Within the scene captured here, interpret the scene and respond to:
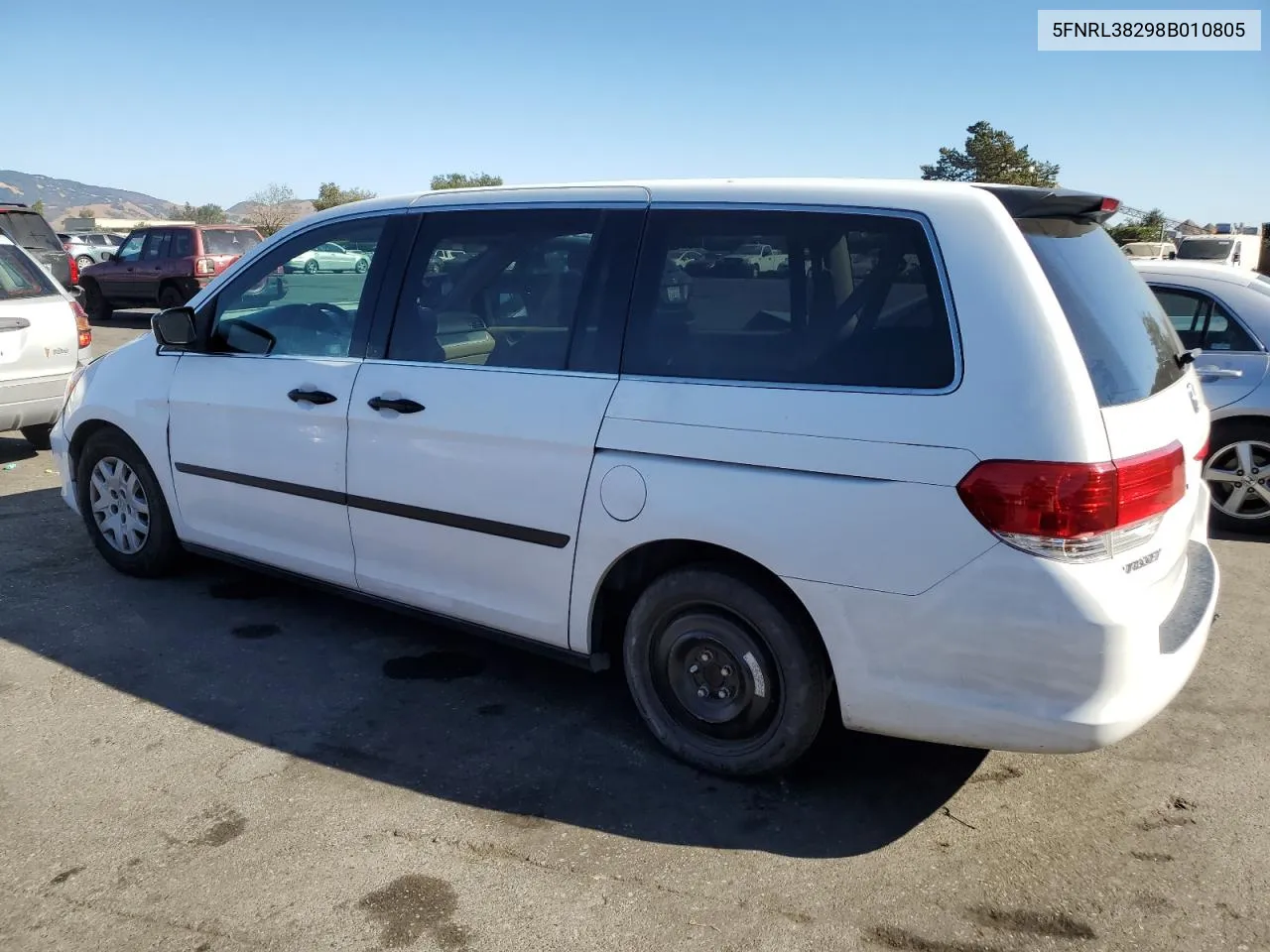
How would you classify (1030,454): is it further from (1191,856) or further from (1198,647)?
(1191,856)

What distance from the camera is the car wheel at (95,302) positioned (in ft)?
67.6

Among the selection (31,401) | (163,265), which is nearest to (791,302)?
(31,401)

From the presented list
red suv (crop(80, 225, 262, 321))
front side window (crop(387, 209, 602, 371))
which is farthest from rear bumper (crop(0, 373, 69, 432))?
red suv (crop(80, 225, 262, 321))

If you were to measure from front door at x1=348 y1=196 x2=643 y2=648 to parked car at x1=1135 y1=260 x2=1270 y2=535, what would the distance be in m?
4.15

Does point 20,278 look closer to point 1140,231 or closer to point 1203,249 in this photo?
point 1203,249

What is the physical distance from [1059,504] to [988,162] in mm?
48698

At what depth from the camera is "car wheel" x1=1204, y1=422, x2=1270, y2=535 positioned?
20.5 feet

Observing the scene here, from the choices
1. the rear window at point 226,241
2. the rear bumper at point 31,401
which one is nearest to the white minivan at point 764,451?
the rear bumper at point 31,401

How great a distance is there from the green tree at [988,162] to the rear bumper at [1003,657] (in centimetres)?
4453

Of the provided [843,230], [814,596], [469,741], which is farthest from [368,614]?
[843,230]

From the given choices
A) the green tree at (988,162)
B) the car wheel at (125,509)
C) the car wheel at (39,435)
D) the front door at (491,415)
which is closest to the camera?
the front door at (491,415)

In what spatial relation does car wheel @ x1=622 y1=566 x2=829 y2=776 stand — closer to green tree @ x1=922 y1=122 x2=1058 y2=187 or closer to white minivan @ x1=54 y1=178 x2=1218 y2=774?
white minivan @ x1=54 y1=178 x2=1218 y2=774

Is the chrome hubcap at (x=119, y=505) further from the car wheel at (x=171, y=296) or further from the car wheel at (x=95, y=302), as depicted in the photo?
the car wheel at (x=95, y=302)

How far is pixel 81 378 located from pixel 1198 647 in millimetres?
5160
